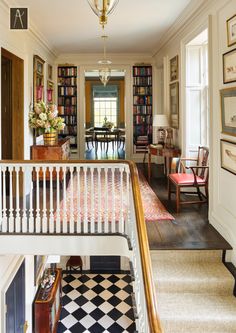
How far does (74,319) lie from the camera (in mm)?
6270

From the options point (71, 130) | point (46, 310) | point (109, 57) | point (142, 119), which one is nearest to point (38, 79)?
point (71, 130)

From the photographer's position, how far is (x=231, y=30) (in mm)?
3799

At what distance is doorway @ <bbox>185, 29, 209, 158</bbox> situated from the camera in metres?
6.03

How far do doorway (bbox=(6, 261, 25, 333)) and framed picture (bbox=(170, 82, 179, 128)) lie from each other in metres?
4.01

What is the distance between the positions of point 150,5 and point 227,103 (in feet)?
7.60

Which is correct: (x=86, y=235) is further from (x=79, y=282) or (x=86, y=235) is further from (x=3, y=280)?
(x=79, y=282)

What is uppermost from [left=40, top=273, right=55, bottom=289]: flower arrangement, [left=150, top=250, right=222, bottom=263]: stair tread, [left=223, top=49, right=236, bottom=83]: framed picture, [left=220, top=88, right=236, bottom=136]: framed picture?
[left=223, top=49, right=236, bottom=83]: framed picture

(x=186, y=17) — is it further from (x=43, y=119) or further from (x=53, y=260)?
(x=53, y=260)

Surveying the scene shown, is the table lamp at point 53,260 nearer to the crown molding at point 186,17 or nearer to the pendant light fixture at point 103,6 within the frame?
the crown molding at point 186,17

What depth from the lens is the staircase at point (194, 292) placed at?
3.09 meters

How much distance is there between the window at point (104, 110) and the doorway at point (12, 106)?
36.8 ft

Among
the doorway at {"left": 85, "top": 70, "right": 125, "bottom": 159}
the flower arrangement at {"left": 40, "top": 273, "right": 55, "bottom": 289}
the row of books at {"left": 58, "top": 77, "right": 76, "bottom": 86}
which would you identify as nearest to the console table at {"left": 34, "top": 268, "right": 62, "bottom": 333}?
the flower arrangement at {"left": 40, "top": 273, "right": 55, "bottom": 289}

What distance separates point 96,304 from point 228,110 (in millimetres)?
4506

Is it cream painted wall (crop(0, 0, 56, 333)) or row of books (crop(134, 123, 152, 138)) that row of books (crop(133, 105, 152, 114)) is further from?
cream painted wall (crop(0, 0, 56, 333))
